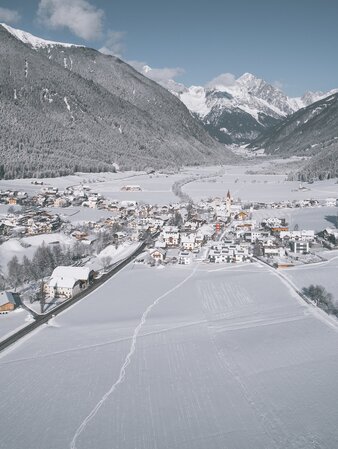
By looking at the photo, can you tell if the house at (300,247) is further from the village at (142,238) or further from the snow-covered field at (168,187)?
the snow-covered field at (168,187)

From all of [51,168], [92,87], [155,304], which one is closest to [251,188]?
[51,168]

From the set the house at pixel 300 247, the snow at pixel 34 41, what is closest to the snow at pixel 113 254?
the house at pixel 300 247

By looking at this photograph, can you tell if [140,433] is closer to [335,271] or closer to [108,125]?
A: [335,271]

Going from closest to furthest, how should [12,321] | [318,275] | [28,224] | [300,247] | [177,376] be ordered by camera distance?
[177,376] < [12,321] < [318,275] < [300,247] < [28,224]

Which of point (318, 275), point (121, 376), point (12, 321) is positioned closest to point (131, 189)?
point (318, 275)

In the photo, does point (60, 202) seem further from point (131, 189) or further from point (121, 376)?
point (121, 376)

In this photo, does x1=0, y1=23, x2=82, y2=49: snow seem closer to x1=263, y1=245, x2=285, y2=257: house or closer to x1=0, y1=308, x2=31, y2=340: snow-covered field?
x1=263, y1=245, x2=285, y2=257: house
